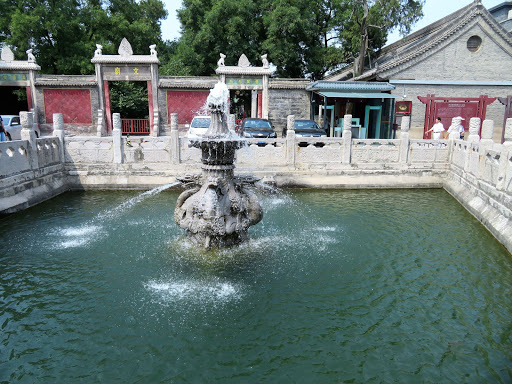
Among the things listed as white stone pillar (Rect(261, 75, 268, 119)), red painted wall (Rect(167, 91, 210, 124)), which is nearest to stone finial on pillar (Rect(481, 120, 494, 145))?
white stone pillar (Rect(261, 75, 268, 119))

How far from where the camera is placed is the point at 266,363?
520 centimetres

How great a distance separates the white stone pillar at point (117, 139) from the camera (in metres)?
14.0

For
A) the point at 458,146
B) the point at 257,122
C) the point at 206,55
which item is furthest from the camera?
the point at 206,55

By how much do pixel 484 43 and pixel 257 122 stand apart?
1306 cm

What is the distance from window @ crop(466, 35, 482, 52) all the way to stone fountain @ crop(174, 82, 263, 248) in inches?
747

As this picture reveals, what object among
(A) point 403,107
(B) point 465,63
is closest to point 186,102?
(A) point 403,107

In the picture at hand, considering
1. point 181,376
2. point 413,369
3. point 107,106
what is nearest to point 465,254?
point 413,369

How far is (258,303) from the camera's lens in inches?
258

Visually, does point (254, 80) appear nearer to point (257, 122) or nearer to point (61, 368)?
point (257, 122)

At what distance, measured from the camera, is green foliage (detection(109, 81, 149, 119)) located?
28.2m

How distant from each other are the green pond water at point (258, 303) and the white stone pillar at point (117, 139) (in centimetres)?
385

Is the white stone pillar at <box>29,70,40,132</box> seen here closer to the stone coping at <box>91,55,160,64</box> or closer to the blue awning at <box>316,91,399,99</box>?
the stone coping at <box>91,55,160,64</box>

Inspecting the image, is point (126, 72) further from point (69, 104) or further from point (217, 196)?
point (217, 196)

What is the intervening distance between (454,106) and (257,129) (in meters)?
10.4
